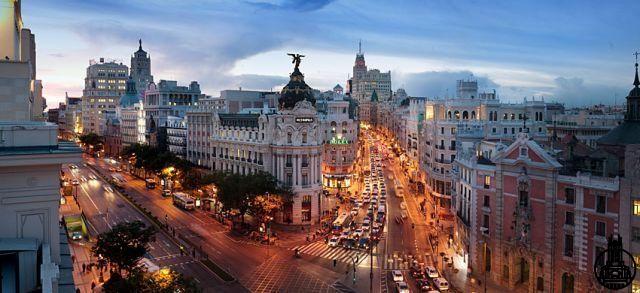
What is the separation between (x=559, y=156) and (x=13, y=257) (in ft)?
198

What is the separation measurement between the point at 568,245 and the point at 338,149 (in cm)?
8331

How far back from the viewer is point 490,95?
5089 inches

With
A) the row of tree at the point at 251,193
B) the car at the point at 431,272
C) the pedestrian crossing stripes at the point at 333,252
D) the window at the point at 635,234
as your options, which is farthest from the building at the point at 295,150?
the window at the point at 635,234

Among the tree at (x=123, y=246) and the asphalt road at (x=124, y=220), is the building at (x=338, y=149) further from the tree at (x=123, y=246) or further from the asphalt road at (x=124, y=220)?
the tree at (x=123, y=246)

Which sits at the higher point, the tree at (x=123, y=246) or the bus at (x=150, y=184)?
the tree at (x=123, y=246)

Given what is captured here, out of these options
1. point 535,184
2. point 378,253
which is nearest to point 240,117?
point 378,253

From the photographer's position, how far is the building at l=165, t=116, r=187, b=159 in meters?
143

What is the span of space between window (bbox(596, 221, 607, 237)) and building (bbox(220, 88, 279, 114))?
115m

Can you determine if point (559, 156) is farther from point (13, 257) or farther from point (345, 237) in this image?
point (13, 257)

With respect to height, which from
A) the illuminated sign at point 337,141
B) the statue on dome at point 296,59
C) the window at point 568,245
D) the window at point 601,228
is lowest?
the window at point 568,245

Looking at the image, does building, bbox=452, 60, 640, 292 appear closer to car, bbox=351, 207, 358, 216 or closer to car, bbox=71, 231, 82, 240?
car, bbox=351, 207, 358, 216

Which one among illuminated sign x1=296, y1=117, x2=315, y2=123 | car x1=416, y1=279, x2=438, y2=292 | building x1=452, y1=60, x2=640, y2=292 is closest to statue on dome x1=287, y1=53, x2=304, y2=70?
illuminated sign x1=296, y1=117, x2=315, y2=123

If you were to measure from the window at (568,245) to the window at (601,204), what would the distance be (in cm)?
484

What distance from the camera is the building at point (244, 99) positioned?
526ft
